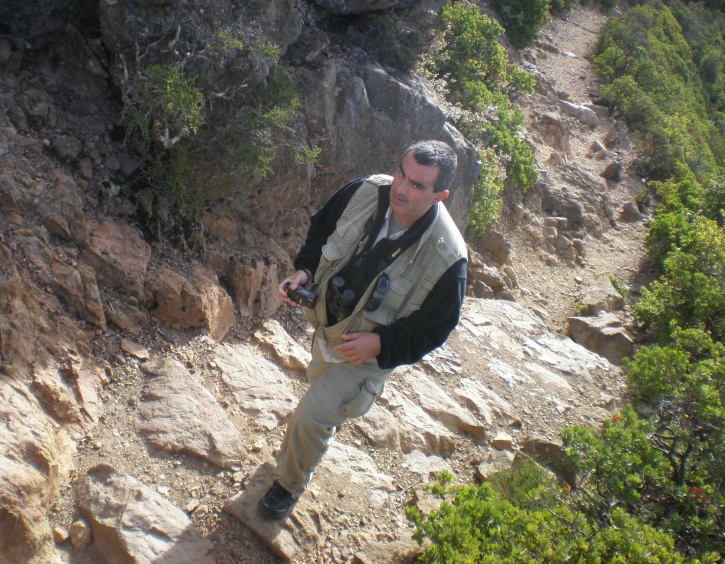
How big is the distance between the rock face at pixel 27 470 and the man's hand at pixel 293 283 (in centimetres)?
125

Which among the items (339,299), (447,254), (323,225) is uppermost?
(447,254)

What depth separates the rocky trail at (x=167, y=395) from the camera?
2830 mm

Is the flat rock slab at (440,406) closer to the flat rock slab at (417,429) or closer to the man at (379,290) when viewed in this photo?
the flat rock slab at (417,429)

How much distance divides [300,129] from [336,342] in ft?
8.53

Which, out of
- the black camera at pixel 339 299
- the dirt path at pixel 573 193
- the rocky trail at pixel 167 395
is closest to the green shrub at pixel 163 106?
the rocky trail at pixel 167 395

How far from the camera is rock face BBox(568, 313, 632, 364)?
7.25 metres

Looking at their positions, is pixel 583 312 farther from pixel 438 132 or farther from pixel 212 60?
pixel 212 60

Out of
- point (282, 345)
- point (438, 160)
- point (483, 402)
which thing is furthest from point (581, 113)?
point (438, 160)

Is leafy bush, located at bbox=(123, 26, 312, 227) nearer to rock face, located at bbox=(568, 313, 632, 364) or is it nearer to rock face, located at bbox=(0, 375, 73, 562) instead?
rock face, located at bbox=(0, 375, 73, 562)

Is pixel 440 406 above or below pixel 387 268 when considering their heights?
below

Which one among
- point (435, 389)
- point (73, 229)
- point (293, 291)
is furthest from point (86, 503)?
point (435, 389)

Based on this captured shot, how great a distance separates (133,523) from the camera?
2777 millimetres

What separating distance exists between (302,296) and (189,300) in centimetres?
132

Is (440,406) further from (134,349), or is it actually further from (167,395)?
(134,349)
